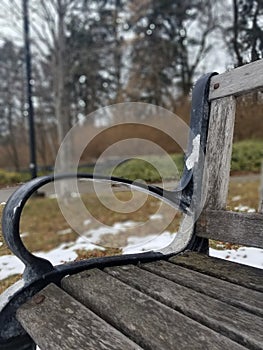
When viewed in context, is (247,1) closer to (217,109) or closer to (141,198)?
(217,109)

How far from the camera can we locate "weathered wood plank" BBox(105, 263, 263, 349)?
460 mm

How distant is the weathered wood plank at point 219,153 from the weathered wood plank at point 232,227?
47 millimetres

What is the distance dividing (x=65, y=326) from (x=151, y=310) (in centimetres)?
15

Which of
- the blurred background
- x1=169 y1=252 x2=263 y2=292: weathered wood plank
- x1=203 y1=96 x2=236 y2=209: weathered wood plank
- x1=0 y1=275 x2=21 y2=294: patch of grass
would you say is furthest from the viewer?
the blurred background

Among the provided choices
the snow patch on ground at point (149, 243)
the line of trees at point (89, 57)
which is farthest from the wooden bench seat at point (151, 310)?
the line of trees at point (89, 57)

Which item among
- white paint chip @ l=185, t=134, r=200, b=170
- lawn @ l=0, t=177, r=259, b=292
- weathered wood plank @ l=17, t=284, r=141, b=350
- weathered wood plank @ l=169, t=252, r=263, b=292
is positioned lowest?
lawn @ l=0, t=177, r=259, b=292

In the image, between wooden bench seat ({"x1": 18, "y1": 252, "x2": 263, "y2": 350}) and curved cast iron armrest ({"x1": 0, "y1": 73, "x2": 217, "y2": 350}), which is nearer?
wooden bench seat ({"x1": 18, "y1": 252, "x2": 263, "y2": 350})

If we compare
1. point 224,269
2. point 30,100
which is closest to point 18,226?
point 224,269

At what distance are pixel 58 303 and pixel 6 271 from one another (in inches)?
24.8

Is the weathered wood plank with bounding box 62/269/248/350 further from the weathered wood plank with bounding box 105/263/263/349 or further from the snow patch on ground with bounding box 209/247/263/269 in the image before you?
the snow patch on ground with bounding box 209/247/263/269

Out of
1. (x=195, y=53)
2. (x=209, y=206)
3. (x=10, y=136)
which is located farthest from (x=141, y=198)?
(x=10, y=136)

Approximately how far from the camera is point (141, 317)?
518mm

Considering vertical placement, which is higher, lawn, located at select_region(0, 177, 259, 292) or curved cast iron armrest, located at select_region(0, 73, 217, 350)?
curved cast iron armrest, located at select_region(0, 73, 217, 350)

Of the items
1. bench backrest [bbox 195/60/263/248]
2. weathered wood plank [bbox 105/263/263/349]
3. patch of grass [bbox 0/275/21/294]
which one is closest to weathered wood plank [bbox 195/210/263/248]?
bench backrest [bbox 195/60/263/248]
